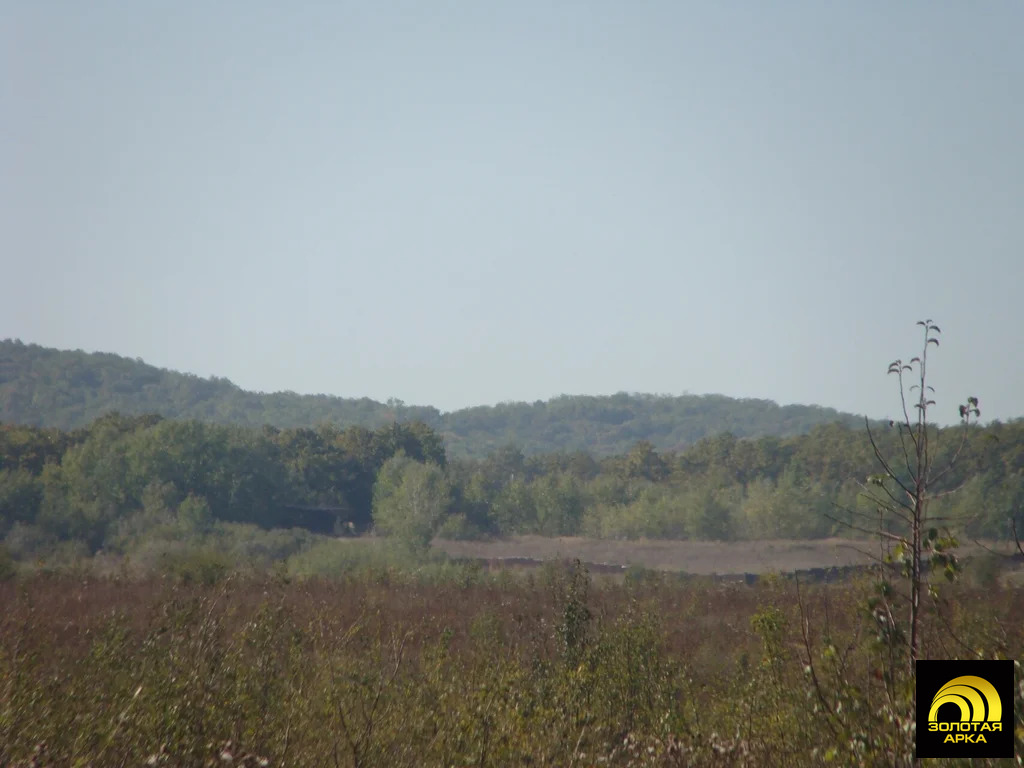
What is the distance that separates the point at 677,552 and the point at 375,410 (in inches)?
4441

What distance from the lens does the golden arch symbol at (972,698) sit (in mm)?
4293

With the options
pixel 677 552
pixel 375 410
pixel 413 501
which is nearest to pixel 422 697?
pixel 677 552

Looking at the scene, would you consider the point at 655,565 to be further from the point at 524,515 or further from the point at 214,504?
the point at 214,504

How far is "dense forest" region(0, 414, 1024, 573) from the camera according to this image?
35.9 meters

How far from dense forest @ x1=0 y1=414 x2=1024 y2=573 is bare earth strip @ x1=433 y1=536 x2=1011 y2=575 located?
1537 millimetres

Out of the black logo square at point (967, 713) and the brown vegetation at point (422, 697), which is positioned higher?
the black logo square at point (967, 713)

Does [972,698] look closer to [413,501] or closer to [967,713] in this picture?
[967,713]

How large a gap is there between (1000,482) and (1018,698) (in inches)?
1086

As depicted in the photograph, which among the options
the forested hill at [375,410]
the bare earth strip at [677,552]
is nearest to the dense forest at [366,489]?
the bare earth strip at [677,552]

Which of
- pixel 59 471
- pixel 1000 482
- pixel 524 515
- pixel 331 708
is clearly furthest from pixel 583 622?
pixel 524 515

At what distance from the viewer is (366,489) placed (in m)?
55.0

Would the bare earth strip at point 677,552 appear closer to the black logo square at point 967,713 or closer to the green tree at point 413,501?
the green tree at point 413,501

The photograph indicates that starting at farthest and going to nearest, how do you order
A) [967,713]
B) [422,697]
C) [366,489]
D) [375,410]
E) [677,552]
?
1. [375,410]
2. [366,489]
3. [677,552]
4. [422,697]
5. [967,713]

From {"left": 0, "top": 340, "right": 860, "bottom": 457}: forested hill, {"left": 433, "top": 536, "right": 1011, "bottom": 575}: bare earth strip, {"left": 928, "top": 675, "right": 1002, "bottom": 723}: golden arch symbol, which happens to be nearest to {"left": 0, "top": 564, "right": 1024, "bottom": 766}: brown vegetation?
{"left": 928, "top": 675, "right": 1002, "bottom": 723}: golden arch symbol
